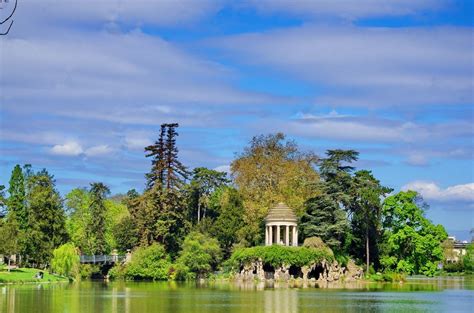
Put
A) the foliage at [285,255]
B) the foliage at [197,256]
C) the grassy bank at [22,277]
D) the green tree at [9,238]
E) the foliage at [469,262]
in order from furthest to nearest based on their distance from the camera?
1. the foliage at [469,262]
2. the foliage at [197,256]
3. the foliage at [285,255]
4. the green tree at [9,238]
5. the grassy bank at [22,277]

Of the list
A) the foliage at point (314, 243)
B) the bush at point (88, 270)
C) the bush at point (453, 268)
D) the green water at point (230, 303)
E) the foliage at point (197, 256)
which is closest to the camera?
the green water at point (230, 303)

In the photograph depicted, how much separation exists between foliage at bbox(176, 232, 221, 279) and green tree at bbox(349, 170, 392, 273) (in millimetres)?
14035

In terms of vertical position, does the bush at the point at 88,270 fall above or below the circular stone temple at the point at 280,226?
below

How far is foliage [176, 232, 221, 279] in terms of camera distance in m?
74.2

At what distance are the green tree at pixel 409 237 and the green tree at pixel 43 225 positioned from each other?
32203 mm

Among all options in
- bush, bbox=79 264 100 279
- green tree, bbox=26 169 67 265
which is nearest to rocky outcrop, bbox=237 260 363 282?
bush, bbox=79 264 100 279

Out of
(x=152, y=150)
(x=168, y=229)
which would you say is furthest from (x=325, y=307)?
(x=152, y=150)

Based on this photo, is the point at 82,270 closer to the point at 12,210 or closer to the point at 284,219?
the point at 12,210

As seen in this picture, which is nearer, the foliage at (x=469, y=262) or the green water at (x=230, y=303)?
the green water at (x=230, y=303)

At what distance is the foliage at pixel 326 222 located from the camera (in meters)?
73.5

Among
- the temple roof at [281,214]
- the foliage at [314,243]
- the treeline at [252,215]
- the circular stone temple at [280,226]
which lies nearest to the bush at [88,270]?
the treeline at [252,215]

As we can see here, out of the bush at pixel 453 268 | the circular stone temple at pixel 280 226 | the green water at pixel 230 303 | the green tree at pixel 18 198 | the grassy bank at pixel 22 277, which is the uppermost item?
the green tree at pixel 18 198

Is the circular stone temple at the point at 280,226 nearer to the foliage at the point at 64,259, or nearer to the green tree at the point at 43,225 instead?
the foliage at the point at 64,259

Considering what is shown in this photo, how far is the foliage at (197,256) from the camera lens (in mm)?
74250
